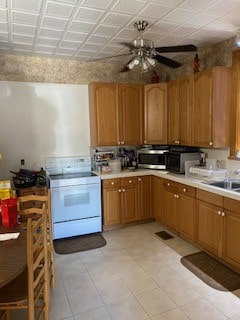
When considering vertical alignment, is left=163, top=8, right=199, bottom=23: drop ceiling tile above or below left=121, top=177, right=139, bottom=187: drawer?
above

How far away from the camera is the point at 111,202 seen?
377 centimetres

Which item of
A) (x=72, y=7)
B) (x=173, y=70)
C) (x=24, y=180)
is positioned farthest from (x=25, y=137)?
(x=173, y=70)

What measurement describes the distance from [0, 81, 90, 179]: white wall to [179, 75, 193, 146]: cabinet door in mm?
1472

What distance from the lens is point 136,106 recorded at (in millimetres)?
4051

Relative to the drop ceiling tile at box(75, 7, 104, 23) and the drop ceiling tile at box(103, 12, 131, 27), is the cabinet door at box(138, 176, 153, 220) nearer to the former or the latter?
the drop ceiling tile at box(103, 12, 131, 27)

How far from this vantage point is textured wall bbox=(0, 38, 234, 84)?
11.1 feet

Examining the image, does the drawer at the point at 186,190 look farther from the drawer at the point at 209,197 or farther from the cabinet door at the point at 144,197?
the cabinet door at the point at 144,197

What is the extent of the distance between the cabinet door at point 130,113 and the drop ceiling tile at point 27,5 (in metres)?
1.81

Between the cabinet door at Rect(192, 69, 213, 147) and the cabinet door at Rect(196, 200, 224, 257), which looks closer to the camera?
the cabinet door at Rect(196, 200, 224, 257)

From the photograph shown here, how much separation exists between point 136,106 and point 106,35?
4.36 feet

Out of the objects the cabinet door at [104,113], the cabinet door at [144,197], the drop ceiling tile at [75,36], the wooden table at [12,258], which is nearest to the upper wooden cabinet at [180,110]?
the cabinet door at [144,197]

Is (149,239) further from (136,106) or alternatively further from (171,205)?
(136,106)

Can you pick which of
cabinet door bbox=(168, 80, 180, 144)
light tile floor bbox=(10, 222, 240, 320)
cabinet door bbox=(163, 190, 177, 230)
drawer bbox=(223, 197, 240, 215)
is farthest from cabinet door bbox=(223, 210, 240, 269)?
cabinet door bbox=(168, 80, 180, 144)

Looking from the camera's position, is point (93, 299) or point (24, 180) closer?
point (93, 299)
